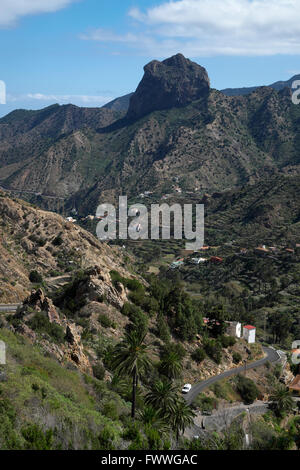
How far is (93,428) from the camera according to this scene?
1952cm

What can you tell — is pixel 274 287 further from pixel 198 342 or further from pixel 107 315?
pixel 107 315

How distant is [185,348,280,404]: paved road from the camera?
40.9 metres

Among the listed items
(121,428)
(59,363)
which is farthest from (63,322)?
(121,428)

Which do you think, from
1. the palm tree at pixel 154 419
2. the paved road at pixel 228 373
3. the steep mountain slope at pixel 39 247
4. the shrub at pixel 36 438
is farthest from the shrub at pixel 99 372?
the steep mountain slope at pixel 39 247

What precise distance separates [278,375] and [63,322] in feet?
92.5

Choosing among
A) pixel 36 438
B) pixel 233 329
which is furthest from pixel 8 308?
pixel 233 329

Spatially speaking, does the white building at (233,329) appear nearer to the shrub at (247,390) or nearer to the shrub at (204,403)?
the shrub at (247,390)

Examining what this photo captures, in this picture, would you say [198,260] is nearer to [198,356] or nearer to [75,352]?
[198,356]

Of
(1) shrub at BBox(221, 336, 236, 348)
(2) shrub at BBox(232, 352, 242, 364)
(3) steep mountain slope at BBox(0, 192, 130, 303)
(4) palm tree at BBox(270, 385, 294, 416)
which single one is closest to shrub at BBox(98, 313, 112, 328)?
(3) steep mountain slope at BBox(0, 192, 130, 303)

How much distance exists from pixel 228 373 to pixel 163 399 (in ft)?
74.8

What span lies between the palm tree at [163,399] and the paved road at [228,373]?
40.0ft

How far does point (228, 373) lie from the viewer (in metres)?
48.4

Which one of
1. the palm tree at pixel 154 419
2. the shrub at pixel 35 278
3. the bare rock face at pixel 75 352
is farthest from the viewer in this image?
the shrub at pixel 35 278

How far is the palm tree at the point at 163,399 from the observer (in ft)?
88.7
